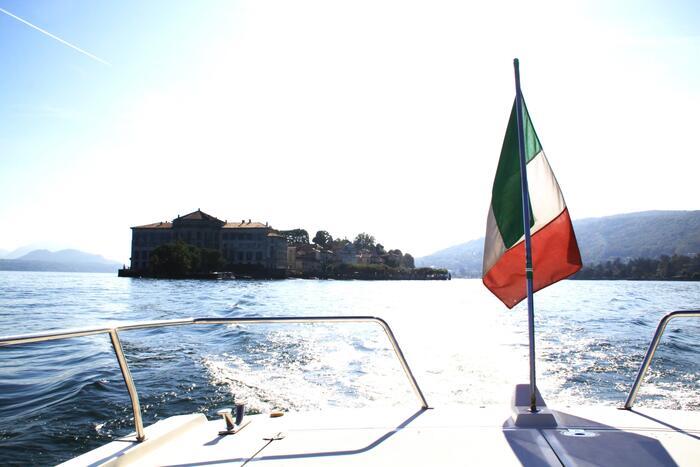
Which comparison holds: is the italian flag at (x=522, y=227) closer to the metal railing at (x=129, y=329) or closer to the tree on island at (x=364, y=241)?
Result: the metal railing at (x=129, y=329)

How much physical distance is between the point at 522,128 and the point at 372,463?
2.28 m

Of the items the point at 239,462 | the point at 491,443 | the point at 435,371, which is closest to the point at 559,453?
the point at 491,443

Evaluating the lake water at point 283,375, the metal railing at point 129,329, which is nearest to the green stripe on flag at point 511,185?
the metal railing at point 129,329

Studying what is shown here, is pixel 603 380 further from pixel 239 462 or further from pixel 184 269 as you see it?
pixel 184 269

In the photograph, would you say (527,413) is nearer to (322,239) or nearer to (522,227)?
(522,227)

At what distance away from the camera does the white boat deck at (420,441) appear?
7.30 feet

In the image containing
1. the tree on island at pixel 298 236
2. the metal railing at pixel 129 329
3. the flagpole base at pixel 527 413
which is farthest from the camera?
the tree on island at pixel 298 236

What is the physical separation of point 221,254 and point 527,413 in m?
106

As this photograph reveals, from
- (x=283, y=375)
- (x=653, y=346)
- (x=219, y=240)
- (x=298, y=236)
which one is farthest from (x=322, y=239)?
(x=653, y=346)

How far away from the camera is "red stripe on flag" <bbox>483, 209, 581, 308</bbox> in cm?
326

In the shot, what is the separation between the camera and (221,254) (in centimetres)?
10500

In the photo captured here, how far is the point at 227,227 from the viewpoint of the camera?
4331 inches

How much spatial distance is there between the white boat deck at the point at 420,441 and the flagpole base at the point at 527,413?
0.05 metres

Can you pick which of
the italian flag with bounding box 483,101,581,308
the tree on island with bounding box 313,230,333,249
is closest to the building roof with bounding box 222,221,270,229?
the tree on island with bounding box 313,230,333,249
